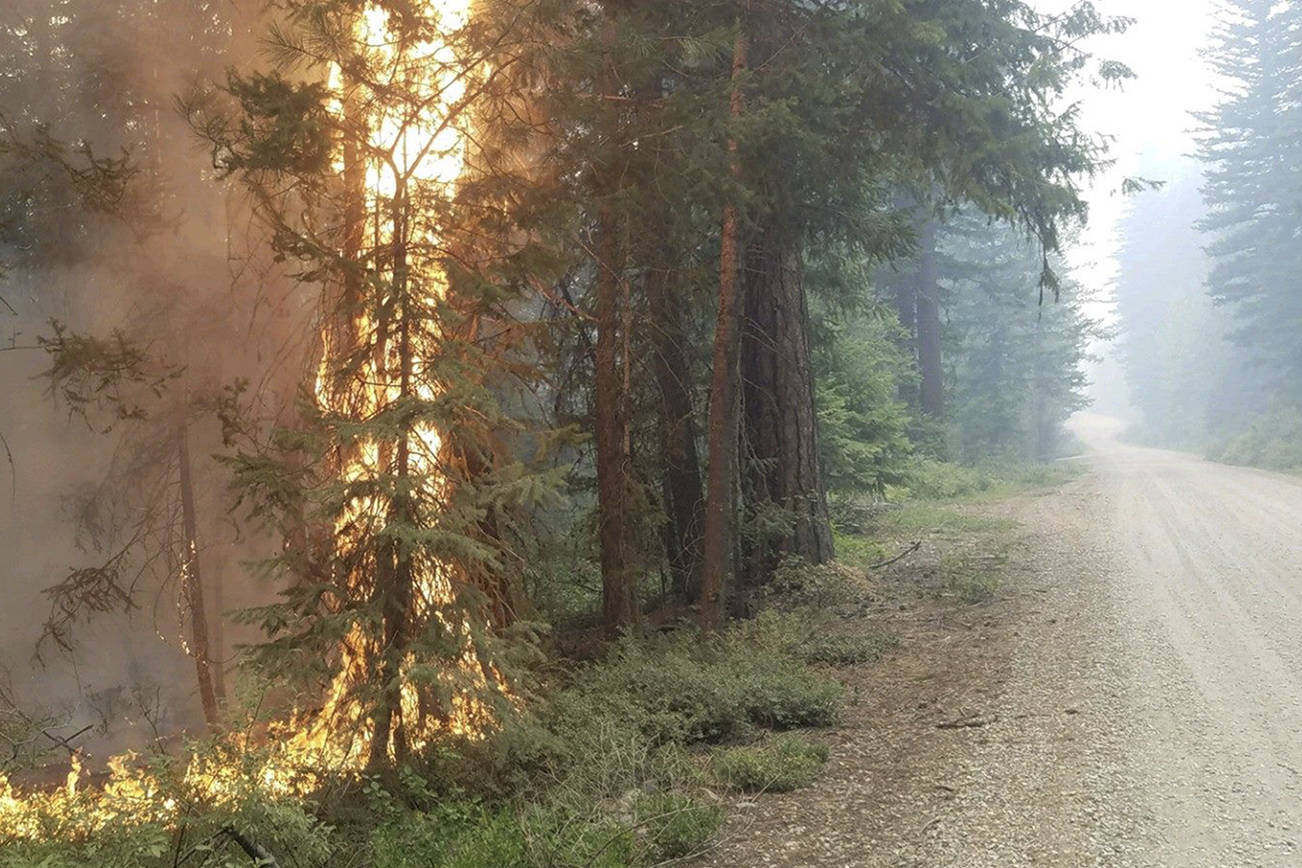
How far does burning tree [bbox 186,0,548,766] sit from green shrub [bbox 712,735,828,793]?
5.10 feet

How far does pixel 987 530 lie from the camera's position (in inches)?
640

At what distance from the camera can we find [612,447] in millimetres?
9844

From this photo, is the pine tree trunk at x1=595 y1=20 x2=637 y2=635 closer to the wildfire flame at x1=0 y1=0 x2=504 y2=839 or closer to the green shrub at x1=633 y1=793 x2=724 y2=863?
the wildfire flame at x1=0 y1=0 x2=504 y2=839

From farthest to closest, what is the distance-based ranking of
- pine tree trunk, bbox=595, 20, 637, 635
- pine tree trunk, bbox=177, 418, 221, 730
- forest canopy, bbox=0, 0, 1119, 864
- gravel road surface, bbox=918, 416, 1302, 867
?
pine tree trunk, bbox=177, 418, 221, 730
pine tree trunk, bbox=595, 20, 637, 635
forest canopy, bbox=0, 0, 1119, 864
gravel road surface, bbox=918, 416, 1302, 867

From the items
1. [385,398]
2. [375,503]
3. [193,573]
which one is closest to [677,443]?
[385,398]

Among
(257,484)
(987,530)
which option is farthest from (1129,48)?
(257,484)

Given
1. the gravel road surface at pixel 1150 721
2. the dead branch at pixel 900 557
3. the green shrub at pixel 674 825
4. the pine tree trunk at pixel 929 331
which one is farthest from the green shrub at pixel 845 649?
the pine tree trunk at pixel 929 331

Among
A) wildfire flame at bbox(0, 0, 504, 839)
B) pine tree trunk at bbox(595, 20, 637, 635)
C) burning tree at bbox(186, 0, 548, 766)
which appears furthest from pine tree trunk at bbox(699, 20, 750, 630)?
wildfire flame at bbox(0, 0, 504, 839)

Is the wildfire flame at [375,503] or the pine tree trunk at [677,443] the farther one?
the pine tree trunk at [677,443]

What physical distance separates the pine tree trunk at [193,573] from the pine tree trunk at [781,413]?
21.6 feet

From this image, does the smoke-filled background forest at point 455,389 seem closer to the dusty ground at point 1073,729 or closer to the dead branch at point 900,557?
the dead branch at point 900,557

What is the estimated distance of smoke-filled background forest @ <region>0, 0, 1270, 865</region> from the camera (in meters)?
6.05

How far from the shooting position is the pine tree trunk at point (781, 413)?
12.2 metres

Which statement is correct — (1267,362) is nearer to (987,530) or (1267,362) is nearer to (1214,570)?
(987,530)
